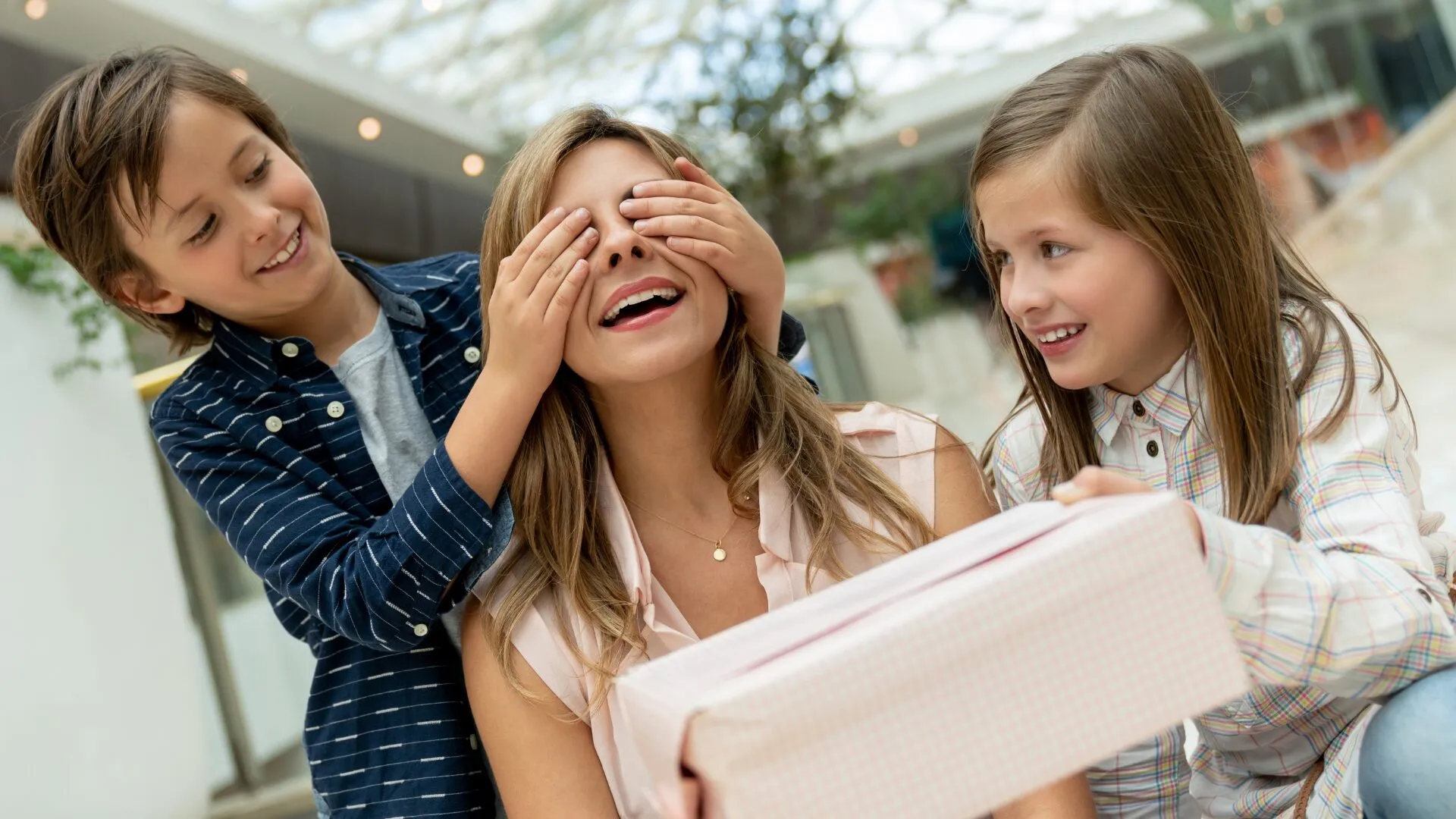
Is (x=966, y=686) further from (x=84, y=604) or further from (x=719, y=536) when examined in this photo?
(x=84, y=604)

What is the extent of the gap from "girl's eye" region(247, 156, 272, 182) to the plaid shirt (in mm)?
1214

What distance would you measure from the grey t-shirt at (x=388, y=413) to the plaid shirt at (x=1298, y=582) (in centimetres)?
90

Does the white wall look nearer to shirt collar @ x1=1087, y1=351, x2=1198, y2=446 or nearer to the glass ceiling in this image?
the glass ceiling

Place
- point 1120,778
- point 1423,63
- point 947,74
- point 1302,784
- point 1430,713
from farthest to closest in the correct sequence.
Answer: point 1423,63
point 947,74
point 1120,778
point 1302,784
point 1430,713

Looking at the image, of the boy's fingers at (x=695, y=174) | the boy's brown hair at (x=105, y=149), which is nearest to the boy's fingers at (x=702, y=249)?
the boy's fingers at (x=695, y=174)

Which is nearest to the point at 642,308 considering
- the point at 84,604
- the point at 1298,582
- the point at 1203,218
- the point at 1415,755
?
the point at 1203,218

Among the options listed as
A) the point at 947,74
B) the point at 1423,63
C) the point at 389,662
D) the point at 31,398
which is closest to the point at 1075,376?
the point at 389,662

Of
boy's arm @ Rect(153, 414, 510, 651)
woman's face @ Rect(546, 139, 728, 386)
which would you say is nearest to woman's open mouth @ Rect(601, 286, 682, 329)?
woman's face @ Rect(546, 139, 728, 386)

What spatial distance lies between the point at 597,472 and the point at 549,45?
196 inches

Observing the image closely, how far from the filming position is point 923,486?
1.64 m

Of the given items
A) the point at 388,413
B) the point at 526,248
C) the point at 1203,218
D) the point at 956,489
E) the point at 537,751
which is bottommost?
the point at 537,751

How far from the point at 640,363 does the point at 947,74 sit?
21.2 feet

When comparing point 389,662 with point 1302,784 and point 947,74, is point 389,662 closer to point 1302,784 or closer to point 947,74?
point 1302,784

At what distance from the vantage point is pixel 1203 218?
5.02 ft
